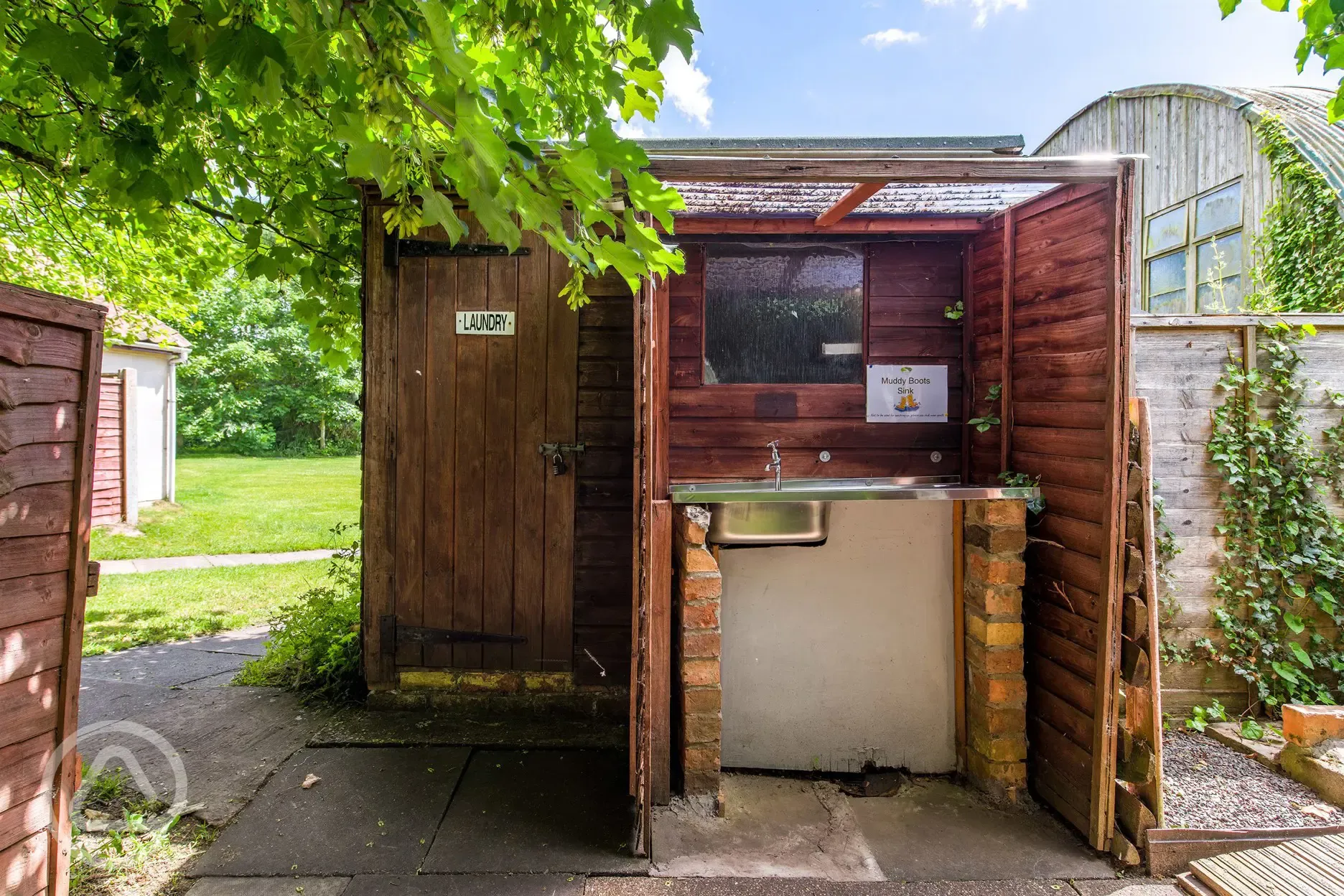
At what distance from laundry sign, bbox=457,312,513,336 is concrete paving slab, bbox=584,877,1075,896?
233 centimetres

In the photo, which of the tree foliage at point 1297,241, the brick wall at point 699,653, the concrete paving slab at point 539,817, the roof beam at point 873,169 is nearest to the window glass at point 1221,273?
the tree foliage at point 1297,241

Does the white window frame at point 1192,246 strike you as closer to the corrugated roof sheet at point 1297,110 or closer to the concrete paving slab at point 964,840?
the corrugated roof sheet at point 1297,110

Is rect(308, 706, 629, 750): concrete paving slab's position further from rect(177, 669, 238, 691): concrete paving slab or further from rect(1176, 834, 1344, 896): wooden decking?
rect(1176, 834, 1344, 896): wooden decking

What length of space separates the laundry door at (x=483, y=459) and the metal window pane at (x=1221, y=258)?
566cm

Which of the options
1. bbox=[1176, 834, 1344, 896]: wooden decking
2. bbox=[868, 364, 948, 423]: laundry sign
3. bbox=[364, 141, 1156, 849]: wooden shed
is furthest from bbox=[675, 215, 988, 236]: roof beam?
bbox=[1176, 834, 1344, 896]: wooden decking

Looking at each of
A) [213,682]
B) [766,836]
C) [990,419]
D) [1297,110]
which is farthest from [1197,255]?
[213,682]

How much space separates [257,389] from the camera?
22297 mm

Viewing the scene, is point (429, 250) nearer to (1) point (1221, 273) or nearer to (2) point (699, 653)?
(2) point (699, 653)

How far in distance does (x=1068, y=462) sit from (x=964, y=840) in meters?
1.42

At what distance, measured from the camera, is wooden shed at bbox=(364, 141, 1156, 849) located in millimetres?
2418

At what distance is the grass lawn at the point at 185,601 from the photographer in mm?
4488

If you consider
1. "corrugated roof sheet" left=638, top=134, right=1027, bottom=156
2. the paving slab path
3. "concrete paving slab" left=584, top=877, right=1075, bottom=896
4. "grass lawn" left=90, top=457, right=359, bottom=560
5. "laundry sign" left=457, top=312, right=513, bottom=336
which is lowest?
"concrete paving slab" left=584, top=877, right=1075, bottom=896

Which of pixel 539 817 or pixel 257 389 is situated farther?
pixel 257 389
